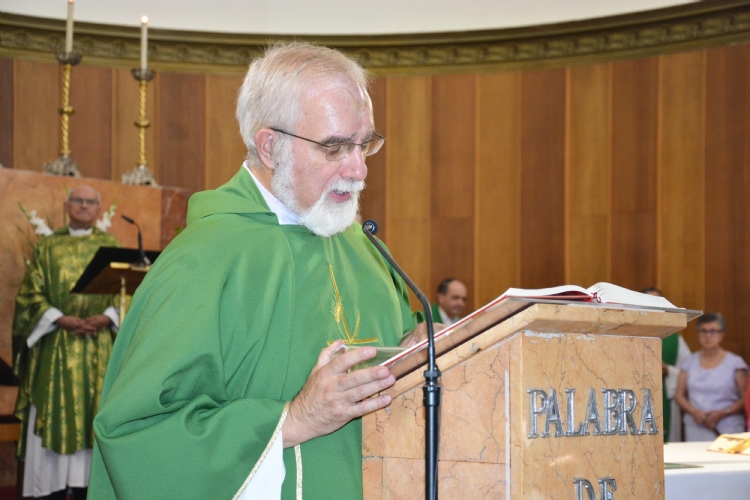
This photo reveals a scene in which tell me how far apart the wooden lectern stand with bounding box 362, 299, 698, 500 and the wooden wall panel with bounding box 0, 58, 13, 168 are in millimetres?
7723

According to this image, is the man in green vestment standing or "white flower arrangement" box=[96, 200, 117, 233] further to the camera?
"white flower arrangement" box=[96, 200, 117, 233]

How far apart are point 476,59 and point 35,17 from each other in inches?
170

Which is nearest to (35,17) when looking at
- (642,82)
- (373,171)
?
(373,171)

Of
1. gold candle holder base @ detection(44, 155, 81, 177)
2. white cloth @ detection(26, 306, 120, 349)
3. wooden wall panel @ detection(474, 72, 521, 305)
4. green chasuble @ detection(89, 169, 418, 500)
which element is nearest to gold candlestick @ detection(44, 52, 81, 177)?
gold candle holder base @ detection(44, 155, 81, 177)

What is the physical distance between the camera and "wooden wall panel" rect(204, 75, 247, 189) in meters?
9.29

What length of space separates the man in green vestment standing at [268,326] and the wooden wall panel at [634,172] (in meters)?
6.07

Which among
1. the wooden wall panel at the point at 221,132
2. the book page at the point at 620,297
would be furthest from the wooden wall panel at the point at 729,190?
the book page at the point at 620,297

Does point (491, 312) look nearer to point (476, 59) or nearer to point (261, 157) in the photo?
point (261, 157)

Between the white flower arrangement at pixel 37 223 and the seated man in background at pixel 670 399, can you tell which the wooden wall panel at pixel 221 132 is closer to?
the white flower arrangement at pixel 37 223

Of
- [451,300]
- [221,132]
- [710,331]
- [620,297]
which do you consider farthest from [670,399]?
[620,297]

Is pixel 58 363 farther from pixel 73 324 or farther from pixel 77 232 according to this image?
pixel 77 232

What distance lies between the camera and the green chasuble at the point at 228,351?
1886 mm

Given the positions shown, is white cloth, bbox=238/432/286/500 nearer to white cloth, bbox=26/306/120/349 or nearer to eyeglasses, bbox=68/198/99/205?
white cloth, bbox=26/306/120/349

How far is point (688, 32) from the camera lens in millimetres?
8156
